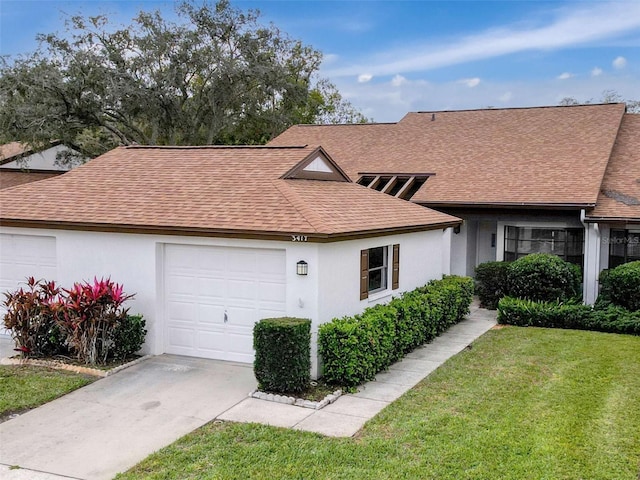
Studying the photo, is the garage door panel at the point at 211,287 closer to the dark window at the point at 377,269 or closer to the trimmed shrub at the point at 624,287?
the dark window at the point at 377,269

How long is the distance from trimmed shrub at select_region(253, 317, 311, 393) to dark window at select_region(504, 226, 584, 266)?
32.5ft

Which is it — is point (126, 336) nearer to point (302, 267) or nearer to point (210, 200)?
point (210, 200)

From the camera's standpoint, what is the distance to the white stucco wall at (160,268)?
9.43 meters

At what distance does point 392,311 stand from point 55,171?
78.9 ft

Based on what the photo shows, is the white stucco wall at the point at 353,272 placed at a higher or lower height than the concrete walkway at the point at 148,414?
higher

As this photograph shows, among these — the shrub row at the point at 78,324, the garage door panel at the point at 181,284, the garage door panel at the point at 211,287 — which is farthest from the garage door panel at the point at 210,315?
the shrub row at the point at 78,324

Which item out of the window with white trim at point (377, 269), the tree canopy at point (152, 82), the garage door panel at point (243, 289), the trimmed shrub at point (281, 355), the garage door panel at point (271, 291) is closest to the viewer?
the trimmed shrub at point (281, 355)

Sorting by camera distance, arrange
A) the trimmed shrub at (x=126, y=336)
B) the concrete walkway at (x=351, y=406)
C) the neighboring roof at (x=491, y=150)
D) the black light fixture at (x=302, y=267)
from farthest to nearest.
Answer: the neighboring roof at (x=491, y=150) → the trimmed shrub at (x=126, y=336) → the black light fixture at (x=302, y=267) → the concrete walkway at (x=351, y=406)

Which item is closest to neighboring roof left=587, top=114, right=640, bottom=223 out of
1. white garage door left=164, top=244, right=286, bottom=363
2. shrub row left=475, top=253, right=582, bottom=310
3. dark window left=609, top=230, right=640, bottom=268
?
dark window left=609, top=230, right=640, bottom=268

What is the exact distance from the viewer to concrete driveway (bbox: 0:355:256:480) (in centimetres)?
659

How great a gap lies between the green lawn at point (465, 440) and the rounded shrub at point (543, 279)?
4.67m

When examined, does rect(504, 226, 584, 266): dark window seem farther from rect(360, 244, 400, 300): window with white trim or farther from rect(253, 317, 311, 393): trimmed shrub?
rect(253, 317, 311, 393): trimmed shrub

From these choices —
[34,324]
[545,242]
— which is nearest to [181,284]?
[34,324]

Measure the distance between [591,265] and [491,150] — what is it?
5.86 metres
